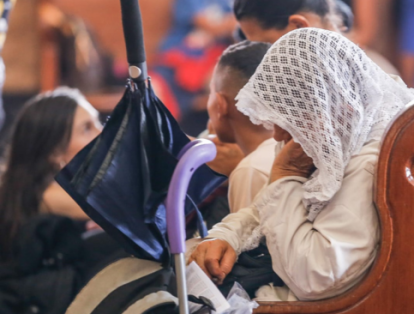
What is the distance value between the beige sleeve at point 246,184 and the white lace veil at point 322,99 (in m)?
0.28

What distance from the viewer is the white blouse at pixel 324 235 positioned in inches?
36.5

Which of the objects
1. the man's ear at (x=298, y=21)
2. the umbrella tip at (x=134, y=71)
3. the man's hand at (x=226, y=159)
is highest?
the umbrella tip at (x=134, y=71)

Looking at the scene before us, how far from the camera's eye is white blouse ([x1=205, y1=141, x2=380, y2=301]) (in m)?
0.93

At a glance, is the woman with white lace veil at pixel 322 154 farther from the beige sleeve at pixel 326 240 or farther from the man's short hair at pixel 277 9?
the man's short hair at pixel 277 9

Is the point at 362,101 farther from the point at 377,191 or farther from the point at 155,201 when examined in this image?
the point at 155,201

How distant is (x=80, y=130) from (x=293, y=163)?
44.6 inches

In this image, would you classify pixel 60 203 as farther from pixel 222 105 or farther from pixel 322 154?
pixel 322 154

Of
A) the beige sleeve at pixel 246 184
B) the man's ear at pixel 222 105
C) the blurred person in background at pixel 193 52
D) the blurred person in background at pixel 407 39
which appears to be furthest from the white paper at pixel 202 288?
the blurred person in background at pixel 407 39

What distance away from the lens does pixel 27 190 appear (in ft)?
6.27

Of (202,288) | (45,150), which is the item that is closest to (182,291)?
(202,288)

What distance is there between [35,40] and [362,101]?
3.05 m

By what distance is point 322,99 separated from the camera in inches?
37.5

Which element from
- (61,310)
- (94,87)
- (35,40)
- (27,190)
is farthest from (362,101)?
(35,40)

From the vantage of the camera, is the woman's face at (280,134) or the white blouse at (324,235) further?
the woman's face at (280,134)
